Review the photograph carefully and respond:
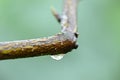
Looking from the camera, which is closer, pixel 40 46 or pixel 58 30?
pixel 40 46

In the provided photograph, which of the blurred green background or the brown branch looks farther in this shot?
the blurred green background

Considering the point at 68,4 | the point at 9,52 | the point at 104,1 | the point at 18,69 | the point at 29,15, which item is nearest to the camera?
the point at 9,52

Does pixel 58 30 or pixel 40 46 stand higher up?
pixel 40 46

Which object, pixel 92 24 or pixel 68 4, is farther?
pixel 92 24

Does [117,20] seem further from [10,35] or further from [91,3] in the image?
[10,35]

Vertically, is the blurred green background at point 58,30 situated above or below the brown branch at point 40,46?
below

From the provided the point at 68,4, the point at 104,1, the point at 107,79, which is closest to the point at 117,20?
the point at 104,1

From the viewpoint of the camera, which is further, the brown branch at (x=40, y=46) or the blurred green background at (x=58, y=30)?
the blurred green background at (x=58, y=30)

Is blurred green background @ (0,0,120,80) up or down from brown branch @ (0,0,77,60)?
down
